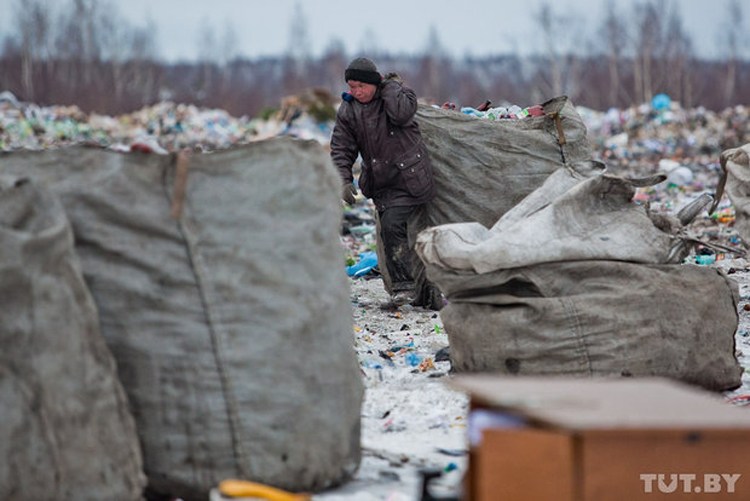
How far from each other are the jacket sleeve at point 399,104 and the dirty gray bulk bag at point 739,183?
69.4 inches

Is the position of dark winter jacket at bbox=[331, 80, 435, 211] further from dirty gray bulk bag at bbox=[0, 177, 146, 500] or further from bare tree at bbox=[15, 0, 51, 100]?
bare tree at bbox=[15, 0, 51, 100]

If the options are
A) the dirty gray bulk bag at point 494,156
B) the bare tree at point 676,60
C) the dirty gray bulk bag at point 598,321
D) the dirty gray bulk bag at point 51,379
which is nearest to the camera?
the dirty gray bulk bag at point 51,379

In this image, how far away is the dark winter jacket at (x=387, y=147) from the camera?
6434mm

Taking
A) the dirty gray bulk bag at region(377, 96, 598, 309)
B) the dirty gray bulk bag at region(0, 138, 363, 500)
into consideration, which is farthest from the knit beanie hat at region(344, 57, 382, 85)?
the dirty gray bulk bag at region(0, 138, 363, 500)

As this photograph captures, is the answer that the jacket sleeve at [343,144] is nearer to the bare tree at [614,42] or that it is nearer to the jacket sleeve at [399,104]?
the jacket sleeve at [399,104]

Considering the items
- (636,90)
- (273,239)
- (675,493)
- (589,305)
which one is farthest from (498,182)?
(636,90)

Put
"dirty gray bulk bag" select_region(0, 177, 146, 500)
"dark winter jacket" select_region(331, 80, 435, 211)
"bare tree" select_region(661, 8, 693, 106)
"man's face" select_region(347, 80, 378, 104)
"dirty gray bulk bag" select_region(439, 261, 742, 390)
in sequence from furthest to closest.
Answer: "bare tree" select_region(661, 8, 693, 106), "man's face" select_region(347, 80, 378, 104), "dark winter jacket" select_region(331, 80, 435, 211), "dirty gray bulk bag" select_region(439, 261, 742, 390), "dirty gray bulk bag" select_region(0, 177, 146, 500)

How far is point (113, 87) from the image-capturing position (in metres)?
40.9

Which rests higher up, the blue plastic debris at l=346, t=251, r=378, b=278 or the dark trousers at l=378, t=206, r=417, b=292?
the dark trousers at l=378, t=206, r=417, b=292

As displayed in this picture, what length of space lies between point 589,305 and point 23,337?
7.86ft

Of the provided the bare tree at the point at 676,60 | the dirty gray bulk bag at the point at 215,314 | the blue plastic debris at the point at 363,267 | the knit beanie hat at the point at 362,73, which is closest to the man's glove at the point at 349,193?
the knit beanie hat at the point at 362,73

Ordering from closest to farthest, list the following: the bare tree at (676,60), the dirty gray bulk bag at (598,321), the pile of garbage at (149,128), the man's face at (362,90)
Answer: the dirty gray bulk bag at (598,321), the man's face at (362,90), the pile of garbage at (149,128), the bare tree at (676,60)

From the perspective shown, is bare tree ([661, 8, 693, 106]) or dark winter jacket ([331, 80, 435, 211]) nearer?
dark winter jacket ([331, 80, 435, 211])

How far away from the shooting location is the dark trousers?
21.8ft
